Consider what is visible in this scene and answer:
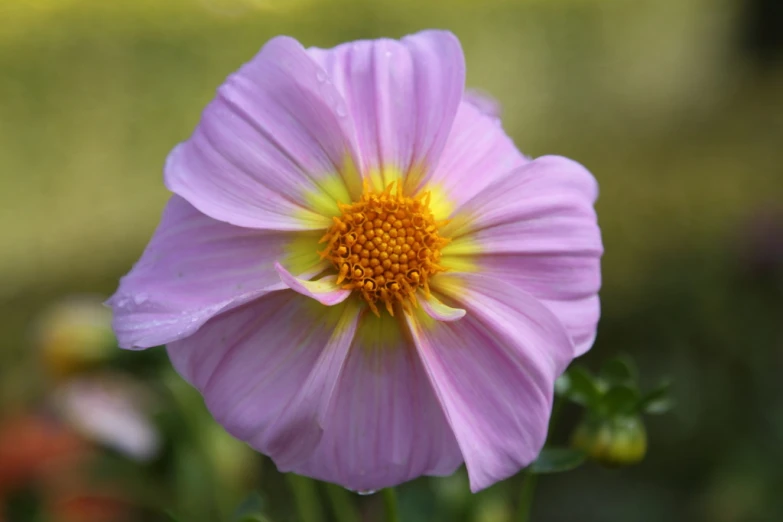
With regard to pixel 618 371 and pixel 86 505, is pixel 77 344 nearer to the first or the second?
pixel 86 505

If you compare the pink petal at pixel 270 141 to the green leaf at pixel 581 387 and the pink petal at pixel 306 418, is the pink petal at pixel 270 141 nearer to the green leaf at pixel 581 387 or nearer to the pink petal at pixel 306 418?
the pink petal at pixel 306 418

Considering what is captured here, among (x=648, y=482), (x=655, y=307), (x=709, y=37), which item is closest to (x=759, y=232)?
(x=655, y=307)

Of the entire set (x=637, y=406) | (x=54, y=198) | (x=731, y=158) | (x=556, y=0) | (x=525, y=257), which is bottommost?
(x=731, y=158)

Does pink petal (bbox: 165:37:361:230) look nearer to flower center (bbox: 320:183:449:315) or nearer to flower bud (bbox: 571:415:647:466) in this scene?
flower center (bbox: 320:183:449:315)

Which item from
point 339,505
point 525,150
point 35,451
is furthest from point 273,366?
point 525,150

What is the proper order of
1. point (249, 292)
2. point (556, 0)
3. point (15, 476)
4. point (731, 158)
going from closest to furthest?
1. point (249, 292)
2. point (15, 476)
3. point (731, 158)
4. point (556, 0)

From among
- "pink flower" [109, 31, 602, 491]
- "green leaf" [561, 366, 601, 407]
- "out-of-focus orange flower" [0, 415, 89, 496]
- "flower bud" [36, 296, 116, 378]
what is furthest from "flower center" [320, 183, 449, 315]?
"out-of-focus orange flower" [0, 415, 89, 496]

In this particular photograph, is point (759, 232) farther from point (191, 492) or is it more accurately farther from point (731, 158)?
point (731, 158)

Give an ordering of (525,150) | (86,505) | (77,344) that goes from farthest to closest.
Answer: (525,150), (86,505), (77,344)

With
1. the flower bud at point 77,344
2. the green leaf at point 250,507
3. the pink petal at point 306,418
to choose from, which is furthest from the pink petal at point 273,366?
the flower bud at point 77,344
